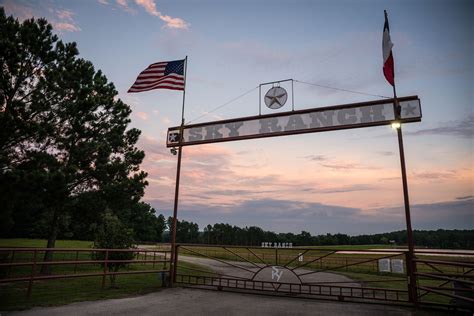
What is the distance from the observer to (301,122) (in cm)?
971

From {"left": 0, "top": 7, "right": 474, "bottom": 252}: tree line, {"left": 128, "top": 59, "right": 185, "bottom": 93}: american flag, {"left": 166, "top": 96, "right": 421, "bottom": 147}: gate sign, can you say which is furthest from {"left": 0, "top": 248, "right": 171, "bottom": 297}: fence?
{"left": 128, "top": 59, "right": 185, "bottom": 93}: american flag

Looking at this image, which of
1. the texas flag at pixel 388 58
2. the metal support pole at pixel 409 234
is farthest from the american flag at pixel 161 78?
the metal support pole at pixel 409 234

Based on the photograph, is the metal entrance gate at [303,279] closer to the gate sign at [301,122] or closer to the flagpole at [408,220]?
the flagpole at [408,220]

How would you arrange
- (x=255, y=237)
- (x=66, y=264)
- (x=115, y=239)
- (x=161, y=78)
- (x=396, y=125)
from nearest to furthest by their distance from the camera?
(x=396, y=125)
(x=161, y=78)
(x=115, y=239)
(x=66, y=264)
(x=255, y=237)

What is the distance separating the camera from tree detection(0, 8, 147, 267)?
13625 mm

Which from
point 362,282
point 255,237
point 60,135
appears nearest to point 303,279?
point 362,282

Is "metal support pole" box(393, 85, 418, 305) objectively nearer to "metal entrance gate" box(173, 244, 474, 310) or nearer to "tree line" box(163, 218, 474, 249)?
"metal entrance gate" box(173, 244, 474, 310)

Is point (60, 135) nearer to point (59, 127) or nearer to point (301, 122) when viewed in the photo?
point (59, 127)

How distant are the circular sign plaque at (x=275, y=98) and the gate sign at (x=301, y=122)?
36 cm

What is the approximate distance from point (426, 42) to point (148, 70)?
1149 centimetres

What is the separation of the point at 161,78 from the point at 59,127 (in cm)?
867

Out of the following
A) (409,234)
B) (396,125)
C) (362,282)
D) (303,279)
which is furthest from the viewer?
(303,279)

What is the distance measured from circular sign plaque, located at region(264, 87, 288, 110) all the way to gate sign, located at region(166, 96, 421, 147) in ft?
1.17

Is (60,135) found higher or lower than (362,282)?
higher
